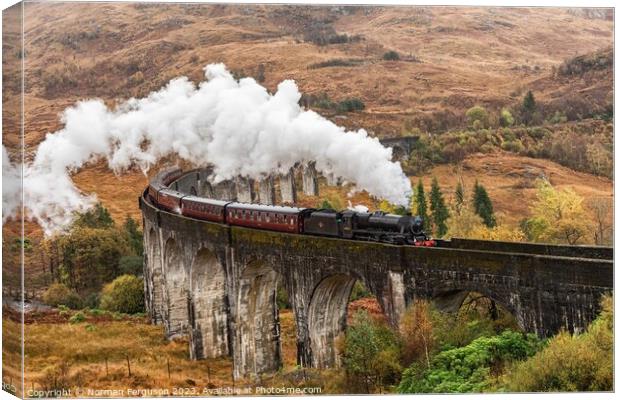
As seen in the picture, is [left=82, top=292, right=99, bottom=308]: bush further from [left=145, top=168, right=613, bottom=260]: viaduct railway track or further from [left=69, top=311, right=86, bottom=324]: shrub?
[left=145, top=168, right=613, bottom=260]: viaduct railway track

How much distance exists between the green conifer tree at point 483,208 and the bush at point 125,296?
20.8 m

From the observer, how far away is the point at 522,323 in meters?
20.9

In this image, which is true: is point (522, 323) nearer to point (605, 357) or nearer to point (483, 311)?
point (605, 357)

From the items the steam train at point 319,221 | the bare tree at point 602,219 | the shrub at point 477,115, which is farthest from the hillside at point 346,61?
the steam train at point 319,221

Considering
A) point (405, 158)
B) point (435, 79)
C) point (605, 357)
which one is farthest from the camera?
point (435, 79)

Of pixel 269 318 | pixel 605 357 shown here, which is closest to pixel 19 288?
pixel 269 318

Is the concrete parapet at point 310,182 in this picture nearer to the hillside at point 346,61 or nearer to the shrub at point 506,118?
the hillside at point 346,61

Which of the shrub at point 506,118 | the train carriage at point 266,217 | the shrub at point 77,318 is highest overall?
the train carriage at point 266,217

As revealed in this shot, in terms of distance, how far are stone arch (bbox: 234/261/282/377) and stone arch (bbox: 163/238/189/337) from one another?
25.4 ft

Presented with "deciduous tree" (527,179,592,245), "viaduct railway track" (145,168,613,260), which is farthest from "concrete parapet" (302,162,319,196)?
"viaduct railway track" (145,168,613,260)

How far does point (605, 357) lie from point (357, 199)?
134ft

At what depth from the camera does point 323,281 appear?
26203 millimetres

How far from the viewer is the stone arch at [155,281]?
41625 millimetres

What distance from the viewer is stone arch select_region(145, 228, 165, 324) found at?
41.6m
